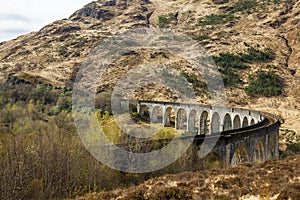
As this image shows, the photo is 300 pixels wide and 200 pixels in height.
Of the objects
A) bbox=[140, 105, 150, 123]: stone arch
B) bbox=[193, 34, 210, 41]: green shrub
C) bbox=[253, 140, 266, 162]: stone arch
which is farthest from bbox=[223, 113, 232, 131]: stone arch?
bbox=[193, 34, 210, 41]: green shrub

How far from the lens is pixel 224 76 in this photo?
7712cm

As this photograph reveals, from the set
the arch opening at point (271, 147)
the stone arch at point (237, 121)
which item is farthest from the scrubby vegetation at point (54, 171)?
the stone arch at point (237, 121)

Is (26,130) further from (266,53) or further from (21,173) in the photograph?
(266,53)

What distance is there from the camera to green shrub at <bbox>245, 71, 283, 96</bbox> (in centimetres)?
6831

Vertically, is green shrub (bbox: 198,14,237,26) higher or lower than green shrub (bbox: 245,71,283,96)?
higher

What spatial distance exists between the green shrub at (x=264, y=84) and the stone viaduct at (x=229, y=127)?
62.4ft

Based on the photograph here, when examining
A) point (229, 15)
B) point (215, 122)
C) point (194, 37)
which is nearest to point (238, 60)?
point (194, 37)

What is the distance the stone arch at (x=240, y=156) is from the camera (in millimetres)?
24605

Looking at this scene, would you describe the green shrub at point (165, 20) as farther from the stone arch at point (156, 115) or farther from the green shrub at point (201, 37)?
the stone arch at point (156, 115)

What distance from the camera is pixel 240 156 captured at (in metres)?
27.1

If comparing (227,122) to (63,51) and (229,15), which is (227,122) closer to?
Result: (63,51)

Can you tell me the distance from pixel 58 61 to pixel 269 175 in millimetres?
93904

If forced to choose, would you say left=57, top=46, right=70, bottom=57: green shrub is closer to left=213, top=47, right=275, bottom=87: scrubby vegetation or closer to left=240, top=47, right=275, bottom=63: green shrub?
left=213, top=47, right=275, bottom=87: scrubby vegetation

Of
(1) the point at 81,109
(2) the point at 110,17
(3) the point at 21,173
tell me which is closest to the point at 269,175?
(3) the point at 21,173
